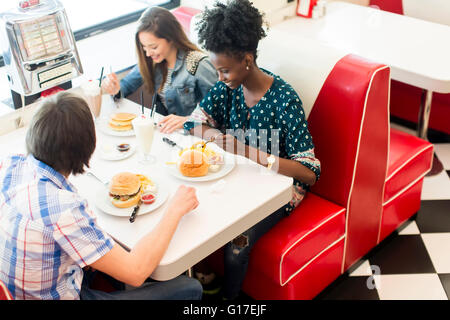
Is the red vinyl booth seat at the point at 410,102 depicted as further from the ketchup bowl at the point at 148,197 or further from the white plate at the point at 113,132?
the ketchup bowl at the point at 148,197

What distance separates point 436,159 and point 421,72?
2.66 feet

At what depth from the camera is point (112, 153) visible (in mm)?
1828

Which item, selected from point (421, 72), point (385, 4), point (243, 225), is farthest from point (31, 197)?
point (385, 4)

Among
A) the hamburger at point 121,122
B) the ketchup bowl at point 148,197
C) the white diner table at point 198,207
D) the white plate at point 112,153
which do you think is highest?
the hamburger at point 121,122

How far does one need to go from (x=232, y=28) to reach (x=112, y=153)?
0.58 m

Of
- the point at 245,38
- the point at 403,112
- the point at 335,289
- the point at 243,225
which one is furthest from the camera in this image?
the point at 403,112

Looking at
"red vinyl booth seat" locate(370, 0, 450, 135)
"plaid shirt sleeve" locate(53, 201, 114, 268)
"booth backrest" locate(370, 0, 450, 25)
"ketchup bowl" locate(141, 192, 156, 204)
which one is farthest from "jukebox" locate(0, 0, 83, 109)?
"booth backrest" locate(370, 0, 450, 25)

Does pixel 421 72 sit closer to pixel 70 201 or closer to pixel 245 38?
pixel 245 38

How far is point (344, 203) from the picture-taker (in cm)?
202

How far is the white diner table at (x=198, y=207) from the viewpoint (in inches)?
56.6

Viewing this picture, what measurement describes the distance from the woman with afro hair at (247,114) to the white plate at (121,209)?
0.29 meters

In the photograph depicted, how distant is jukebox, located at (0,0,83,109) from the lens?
6.27ft

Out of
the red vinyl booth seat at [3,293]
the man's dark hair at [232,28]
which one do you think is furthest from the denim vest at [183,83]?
the red vinyl booth seat at [3,293]
